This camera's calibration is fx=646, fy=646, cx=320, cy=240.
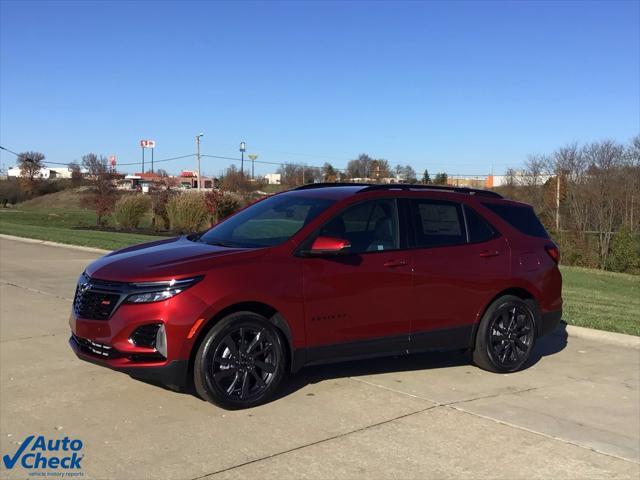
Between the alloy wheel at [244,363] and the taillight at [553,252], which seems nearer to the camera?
the alloy wheel at [244,363]

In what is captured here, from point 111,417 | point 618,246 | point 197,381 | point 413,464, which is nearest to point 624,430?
point 413,464

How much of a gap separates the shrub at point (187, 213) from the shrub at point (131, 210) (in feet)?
6.63

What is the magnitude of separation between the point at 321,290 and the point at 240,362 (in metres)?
0.87

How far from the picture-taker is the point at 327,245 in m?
5.15

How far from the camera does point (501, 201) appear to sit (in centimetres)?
671

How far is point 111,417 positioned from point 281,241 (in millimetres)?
1858

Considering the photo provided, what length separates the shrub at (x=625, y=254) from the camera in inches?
1310

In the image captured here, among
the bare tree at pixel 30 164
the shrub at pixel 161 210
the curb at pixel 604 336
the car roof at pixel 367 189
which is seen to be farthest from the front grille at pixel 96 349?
the bare tree at pixel 30 164

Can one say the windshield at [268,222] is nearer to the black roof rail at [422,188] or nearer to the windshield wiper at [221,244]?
the windshield wiper at [221,244]

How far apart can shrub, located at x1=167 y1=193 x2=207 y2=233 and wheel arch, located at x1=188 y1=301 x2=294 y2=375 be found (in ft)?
83.2

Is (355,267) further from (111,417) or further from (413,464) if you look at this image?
(111,417)

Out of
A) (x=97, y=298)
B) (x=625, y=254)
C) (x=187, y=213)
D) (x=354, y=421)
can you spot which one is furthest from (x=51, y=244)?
(x=625, y=254)

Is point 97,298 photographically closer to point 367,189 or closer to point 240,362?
point 240,362

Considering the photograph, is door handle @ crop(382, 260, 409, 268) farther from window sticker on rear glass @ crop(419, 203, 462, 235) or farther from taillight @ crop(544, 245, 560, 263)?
taillight @ crop(544, 245, 560, 263)
